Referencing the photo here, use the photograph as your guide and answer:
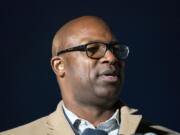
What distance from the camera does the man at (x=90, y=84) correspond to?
1821mm

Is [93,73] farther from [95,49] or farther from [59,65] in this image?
[59,65]

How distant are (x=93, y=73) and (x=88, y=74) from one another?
0.08ft

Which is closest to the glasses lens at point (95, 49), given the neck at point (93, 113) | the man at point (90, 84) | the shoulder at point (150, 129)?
the man at point (90, 84)

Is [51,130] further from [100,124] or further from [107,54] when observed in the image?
[107,54]

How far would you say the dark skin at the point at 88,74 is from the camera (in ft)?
5.96

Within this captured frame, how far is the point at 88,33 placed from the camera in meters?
1.91

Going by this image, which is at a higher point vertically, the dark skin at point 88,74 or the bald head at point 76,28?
the bald head at point 76,28

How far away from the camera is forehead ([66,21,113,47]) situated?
190 centimetres

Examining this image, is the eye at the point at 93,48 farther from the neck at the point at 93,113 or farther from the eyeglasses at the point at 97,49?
the neck at the point at 93,113

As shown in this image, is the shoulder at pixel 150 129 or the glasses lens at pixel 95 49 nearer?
the glasses lens at pixel 95 49

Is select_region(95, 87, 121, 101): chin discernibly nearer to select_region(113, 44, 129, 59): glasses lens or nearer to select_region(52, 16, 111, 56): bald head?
select_region(113, 44, 129, 59): glasses lens

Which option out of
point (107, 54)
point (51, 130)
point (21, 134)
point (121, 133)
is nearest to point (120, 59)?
point (107, 54)

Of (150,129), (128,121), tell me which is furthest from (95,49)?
(150,129)

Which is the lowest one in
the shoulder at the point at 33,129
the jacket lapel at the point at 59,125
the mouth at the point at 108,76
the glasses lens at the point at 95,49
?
the shoulder at the point at 33,129
